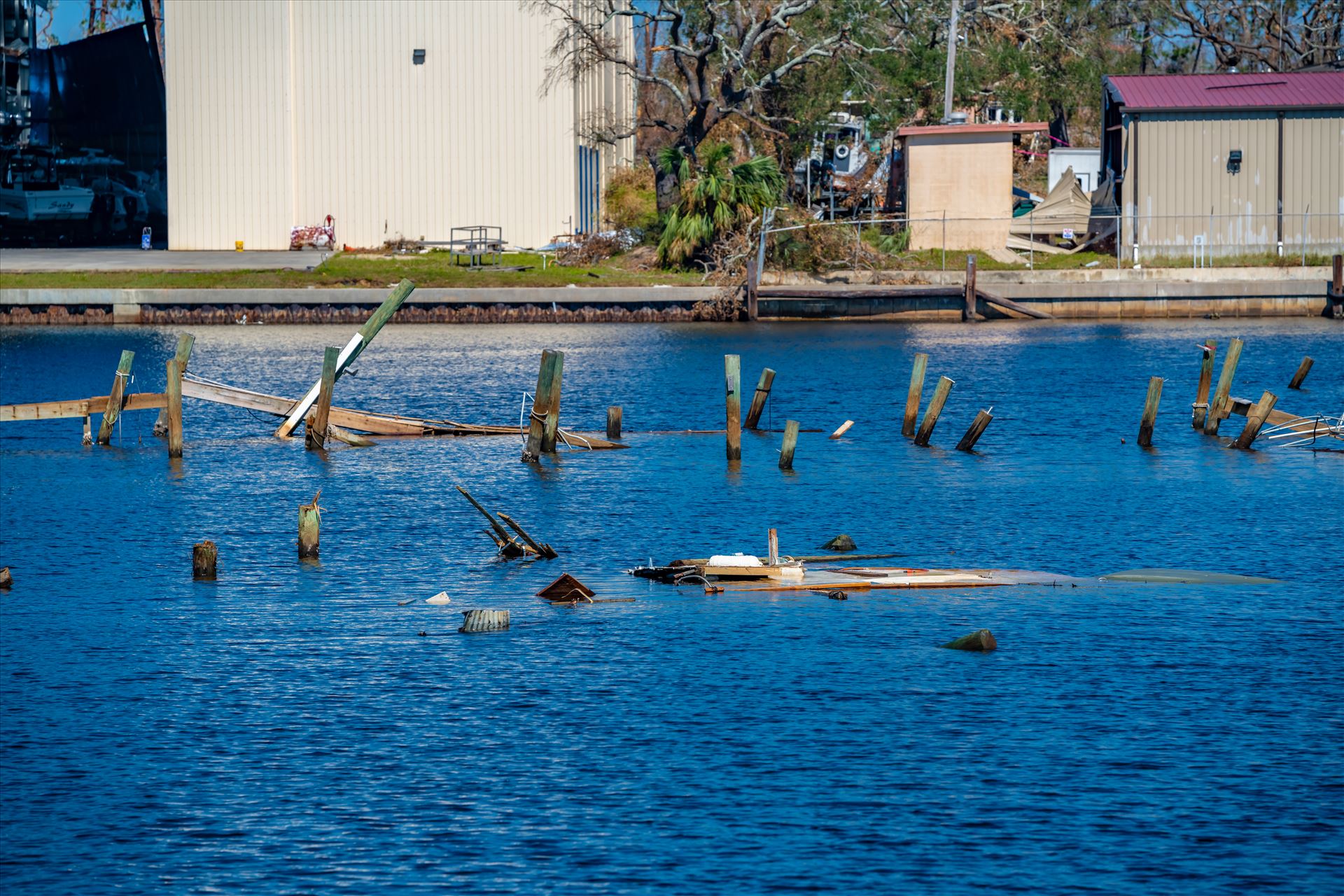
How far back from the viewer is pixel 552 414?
30.1 metres

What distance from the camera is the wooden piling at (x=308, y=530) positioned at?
2139cm

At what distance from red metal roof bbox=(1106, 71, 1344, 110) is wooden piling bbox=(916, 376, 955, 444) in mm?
27477

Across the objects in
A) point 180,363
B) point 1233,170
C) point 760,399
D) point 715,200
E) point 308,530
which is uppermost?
point 1233,170

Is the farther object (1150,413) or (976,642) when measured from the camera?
(1150,413)

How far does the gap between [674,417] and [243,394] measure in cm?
905

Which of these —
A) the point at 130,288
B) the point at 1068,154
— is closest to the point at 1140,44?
the point at 1068,154

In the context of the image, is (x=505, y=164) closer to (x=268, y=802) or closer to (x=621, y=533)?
(x=621, y=533)

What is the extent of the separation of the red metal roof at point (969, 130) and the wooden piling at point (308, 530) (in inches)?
1526

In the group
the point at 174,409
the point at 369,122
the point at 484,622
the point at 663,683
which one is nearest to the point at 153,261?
the point at 369,122

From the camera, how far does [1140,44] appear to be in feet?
268

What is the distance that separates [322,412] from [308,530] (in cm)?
958

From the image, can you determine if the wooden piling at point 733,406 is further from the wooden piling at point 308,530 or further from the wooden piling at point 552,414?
the wooden piling at point 308,530

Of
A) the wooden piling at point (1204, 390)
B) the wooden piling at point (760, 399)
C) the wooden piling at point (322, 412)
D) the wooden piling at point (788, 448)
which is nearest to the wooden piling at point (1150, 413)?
the wooden piling at point (1204, 390)

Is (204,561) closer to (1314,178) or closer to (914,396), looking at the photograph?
(914,396)
